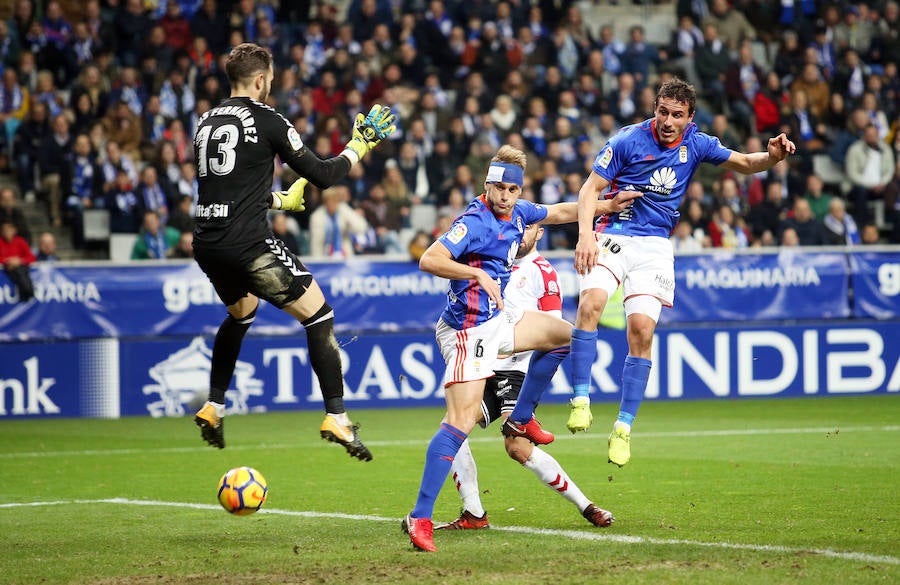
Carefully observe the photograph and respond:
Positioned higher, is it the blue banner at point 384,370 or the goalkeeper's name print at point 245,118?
the goalkeeper's name print at point 245,118

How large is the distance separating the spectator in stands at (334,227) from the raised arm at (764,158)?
9.19 m

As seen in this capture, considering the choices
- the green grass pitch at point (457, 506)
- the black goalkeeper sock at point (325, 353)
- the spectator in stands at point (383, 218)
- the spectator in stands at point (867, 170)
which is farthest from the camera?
the spectator in stands at point (867, 170)

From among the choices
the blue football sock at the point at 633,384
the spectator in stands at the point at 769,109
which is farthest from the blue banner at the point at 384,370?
the blue football sock at the point at 633,384

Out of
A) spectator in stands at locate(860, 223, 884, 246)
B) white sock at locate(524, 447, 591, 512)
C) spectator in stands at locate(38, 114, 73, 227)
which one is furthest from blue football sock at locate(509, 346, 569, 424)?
spectator in stands at locate(860, 223, 884, 246)

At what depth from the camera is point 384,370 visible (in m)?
17.0

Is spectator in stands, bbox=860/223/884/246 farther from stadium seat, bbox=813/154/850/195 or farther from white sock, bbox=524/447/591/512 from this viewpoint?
white sock, bbox=524/447/591/512

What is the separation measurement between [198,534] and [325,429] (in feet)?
4.28

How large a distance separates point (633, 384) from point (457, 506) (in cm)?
172

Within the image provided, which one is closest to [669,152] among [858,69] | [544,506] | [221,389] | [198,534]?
[544,506]

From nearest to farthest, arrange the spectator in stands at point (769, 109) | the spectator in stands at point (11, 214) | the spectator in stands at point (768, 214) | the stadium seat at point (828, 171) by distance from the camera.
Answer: the spectator in stands at point (11, 214) → the spectator in stands at point (768, 214) → the stadium seat at point (828, 171) → the spectator in stands at point (769, 109)

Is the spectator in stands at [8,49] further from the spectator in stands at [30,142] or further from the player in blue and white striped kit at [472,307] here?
the player in blue and white striped kit at [472,307]

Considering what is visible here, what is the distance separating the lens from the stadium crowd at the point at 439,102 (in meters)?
18.8

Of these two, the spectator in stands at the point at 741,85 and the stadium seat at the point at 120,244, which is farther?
the spectator in stands at the point at 741,85

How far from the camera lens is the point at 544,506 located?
934 centimetres
